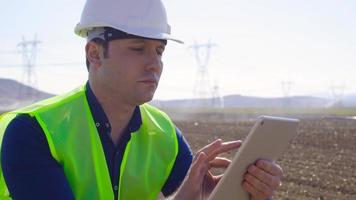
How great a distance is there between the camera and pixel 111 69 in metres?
2.36

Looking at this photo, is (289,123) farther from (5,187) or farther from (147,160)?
(5,187)

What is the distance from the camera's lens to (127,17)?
240 cm

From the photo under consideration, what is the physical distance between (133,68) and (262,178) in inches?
26.7

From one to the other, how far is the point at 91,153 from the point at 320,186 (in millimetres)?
8414

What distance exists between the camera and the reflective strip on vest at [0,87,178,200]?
7.35 ft

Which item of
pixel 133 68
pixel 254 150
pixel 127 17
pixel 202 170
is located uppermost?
pixel 127 17

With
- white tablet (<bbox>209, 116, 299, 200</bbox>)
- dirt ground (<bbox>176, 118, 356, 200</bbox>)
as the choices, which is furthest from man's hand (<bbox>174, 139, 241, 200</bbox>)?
dirt ground (<bbox>176, 118, 356, 200</bbox>)

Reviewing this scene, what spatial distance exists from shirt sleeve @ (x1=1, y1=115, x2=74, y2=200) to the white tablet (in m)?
0.59

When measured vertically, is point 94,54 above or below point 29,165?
above

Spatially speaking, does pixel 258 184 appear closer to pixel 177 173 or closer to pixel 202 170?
pixel 202 170

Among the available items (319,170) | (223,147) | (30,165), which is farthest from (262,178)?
(319,170)

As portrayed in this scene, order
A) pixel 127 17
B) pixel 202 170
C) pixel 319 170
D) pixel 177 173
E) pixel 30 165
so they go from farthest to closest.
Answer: pixel 319 170 < pixel 177 173 < pixel 127 17 < pixel 202 170 < pixel 30 165

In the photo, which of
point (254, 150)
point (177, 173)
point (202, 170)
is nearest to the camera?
point (254, 150)

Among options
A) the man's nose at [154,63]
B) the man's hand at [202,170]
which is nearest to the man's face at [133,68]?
the man's nose at [154,63]
